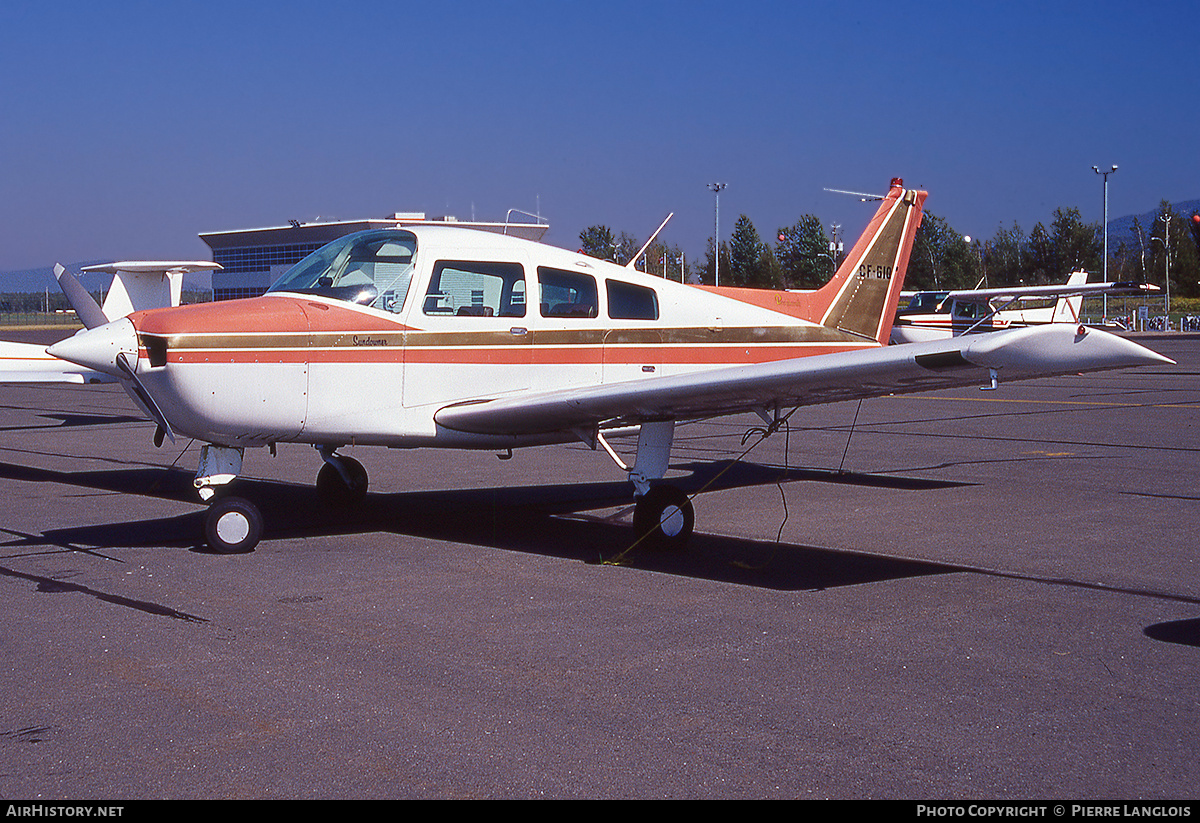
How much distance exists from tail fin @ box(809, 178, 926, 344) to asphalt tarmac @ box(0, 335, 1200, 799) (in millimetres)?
1693

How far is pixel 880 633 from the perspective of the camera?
5707mm

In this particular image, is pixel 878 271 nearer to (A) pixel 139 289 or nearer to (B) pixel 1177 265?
(A) pixel 139 289

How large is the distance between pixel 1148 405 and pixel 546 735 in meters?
17.6

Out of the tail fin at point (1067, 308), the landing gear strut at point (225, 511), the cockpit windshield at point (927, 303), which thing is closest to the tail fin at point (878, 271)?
the landing gear strut at point (225, 511)

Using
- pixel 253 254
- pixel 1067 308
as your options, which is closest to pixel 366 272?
pixel 1067 308

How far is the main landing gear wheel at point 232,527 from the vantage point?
25.4 feet

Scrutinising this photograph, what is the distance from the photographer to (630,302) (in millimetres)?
9047

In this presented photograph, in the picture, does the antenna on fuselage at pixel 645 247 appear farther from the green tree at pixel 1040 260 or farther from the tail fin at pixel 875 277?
the green tree at pixel 1040 260

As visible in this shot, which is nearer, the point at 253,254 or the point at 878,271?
the point at 878,271

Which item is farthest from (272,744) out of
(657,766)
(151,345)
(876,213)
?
(876,213)

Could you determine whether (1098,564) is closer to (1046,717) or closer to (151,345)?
(1046,717)

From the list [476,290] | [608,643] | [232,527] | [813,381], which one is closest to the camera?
[608,643]

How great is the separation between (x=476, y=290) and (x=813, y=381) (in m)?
2.80

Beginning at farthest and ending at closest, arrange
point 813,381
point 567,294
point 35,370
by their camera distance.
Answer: point 35,370 → point 567,294 → point 813,381
